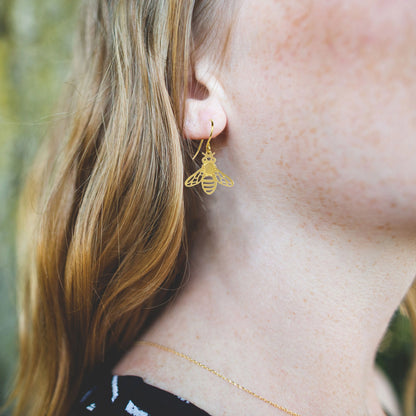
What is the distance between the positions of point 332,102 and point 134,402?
818 millimetres

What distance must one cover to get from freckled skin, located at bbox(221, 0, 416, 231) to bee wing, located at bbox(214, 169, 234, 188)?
9 cm

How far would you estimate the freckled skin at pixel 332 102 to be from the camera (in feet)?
2.74

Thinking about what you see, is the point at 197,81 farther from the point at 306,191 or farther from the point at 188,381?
the point at 188,381

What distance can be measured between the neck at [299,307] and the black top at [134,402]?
131 mm

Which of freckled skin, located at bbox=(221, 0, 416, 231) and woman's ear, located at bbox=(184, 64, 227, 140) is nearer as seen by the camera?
freckled skin, located at bbox=(221, 0, 416, 231)

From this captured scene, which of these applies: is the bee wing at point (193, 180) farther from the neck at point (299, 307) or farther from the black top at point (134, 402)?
the black top at point (134, 402)

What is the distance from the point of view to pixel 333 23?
85cm

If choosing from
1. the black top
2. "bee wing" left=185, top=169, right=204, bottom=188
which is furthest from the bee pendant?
the black top

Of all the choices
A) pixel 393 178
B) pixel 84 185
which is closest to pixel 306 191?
pixel 393 178

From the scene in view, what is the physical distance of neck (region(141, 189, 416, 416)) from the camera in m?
1.02

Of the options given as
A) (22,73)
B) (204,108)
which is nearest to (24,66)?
(22,73)

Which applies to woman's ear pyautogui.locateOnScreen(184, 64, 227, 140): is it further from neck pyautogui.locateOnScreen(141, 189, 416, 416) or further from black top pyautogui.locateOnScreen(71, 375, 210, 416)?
black top pyautogui.locateOnScreen(71, 375, 210, 416)

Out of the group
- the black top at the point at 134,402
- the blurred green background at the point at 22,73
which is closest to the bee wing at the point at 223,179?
the black top at the point at 134,402

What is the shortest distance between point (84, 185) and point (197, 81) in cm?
44
